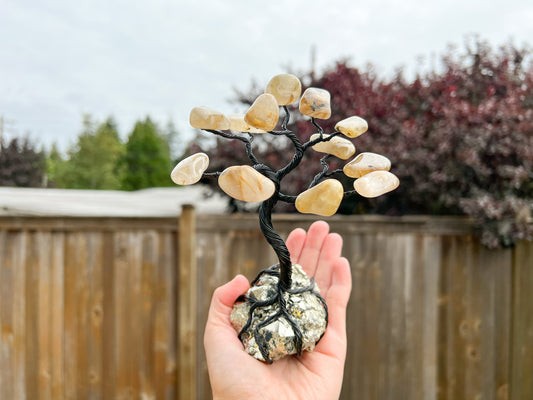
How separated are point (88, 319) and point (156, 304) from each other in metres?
0.33

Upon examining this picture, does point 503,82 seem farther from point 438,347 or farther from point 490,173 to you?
point 438,347

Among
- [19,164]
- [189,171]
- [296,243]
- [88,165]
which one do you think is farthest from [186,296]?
[88,165]

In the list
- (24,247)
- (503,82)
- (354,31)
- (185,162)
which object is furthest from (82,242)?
(503,82)

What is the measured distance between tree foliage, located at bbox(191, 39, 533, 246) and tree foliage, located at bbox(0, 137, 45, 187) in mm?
5947

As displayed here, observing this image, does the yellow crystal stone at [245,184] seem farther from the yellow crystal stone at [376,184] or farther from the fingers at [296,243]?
the fingers at [296,243]

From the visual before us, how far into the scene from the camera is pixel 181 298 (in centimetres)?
177

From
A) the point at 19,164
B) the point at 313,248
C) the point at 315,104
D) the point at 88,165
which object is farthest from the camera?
the point at 88,165

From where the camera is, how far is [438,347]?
203 cm

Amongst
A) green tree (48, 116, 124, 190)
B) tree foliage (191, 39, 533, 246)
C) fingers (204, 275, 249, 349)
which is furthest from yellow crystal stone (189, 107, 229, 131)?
green tree (48, 116, 124, 190)

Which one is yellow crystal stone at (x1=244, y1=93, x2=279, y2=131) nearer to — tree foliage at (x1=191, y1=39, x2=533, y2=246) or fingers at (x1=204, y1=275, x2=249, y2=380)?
fingers at (x1=204, y1=275, x2=249, y2=380)

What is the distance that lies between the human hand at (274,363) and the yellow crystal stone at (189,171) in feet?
1.03

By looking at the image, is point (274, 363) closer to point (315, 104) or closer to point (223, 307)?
point (223, 307)

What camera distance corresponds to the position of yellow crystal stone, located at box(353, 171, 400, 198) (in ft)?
1.82

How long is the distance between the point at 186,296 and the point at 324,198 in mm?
1426
